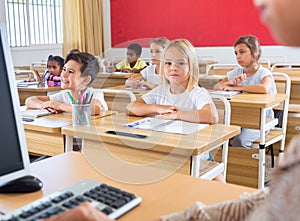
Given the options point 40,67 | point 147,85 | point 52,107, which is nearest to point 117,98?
point 147,85

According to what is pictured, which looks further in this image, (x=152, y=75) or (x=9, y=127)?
(x=152, y=75)

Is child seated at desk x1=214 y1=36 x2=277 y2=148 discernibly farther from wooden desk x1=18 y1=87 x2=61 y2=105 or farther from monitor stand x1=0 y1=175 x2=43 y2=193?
monitor stand x1=0 y1=175 x2=43 y2=193

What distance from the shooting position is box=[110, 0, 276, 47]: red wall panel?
6078mm

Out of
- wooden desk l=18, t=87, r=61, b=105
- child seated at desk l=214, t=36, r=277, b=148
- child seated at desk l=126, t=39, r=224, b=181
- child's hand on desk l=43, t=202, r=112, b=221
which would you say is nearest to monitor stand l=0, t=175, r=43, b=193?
child's hand on desk l=43, t=202, r=112, b=221

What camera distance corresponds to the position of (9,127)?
852mm

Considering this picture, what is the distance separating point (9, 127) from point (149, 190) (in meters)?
0.35

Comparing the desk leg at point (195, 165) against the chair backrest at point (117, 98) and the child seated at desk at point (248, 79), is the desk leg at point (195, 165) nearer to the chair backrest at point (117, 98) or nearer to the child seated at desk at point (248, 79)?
the chair backrest at point (117, 98)

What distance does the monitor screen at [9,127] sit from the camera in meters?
0.84

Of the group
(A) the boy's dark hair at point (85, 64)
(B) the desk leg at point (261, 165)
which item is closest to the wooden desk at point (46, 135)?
(A) the boy's dark hair at point (85, 64)

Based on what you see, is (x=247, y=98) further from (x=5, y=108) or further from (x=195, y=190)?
(x=5, y=108)

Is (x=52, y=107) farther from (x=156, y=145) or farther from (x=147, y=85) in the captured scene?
(x=156, y=145)

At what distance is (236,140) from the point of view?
2.74m

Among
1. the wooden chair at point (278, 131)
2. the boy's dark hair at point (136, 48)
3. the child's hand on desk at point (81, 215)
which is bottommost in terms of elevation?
the wooden chair at point (278, 131)

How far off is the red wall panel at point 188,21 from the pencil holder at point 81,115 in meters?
3.96
